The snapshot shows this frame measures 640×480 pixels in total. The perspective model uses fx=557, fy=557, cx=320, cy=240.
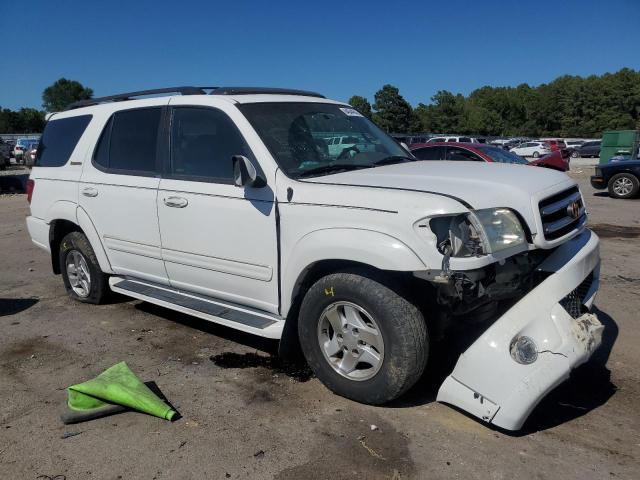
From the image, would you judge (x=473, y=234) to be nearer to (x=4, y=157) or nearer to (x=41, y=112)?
(x=4, y=157)

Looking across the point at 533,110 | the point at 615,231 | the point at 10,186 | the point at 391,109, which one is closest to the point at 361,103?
the point at 391,109

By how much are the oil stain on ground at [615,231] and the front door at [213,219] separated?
7379 mm

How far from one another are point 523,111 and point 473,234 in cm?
10769

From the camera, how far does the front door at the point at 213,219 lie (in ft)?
12.5

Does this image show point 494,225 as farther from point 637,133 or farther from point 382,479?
point 637,133

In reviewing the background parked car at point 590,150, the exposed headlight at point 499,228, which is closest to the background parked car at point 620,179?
the exposed headlight at point 499,228

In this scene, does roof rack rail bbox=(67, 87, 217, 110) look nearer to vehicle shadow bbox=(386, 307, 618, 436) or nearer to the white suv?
the white suv

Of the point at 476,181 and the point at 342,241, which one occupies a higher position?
the point at 476,181

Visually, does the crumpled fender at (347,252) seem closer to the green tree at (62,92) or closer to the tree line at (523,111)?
the tree line at (523,111)

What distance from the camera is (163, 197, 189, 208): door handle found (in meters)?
4.20

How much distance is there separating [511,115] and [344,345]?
348 feet

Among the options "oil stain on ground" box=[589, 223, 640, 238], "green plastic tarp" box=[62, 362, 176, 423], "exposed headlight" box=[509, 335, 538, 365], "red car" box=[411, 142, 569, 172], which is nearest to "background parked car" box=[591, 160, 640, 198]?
"red car" box=[411, 142, 569, 172]

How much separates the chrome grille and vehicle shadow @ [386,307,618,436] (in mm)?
722

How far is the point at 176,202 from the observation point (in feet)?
13.9
